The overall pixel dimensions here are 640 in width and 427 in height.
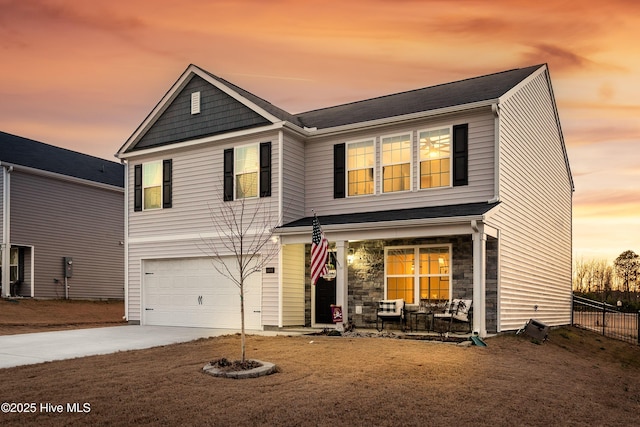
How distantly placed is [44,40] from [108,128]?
9923mm

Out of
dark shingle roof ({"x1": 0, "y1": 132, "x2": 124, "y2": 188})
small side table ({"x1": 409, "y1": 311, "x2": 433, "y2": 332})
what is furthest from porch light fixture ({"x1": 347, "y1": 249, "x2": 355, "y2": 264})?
dark shingle roof ({"x1": 0, "y1": 132, "x2": 124, "y2": 188})

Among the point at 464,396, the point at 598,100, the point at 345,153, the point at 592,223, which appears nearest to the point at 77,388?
the point at 464,396

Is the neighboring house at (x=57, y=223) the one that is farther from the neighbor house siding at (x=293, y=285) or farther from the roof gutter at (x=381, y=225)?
the roof gutter at (x=381, y=225)

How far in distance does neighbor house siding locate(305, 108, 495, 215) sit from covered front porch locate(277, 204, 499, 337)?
87cm

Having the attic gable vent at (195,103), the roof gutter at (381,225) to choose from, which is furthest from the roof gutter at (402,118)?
the attic gable vent at (195,103)

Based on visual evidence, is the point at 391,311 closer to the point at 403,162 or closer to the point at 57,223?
the point at 403,162

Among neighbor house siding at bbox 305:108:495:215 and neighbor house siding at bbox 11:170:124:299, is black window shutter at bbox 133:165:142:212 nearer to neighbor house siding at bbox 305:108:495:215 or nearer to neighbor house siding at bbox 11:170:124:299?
neighbor house siding at bbox 305:108:495:215

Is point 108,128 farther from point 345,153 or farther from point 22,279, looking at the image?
point 345,153

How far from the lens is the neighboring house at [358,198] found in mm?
14031

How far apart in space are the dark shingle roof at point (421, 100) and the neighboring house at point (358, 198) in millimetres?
94

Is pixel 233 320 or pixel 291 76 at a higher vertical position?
pixel 291 76

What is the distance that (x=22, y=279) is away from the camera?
79.5ft

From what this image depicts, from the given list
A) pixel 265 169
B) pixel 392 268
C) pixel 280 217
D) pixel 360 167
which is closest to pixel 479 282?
pixel 392 268

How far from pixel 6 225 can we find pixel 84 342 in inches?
521
